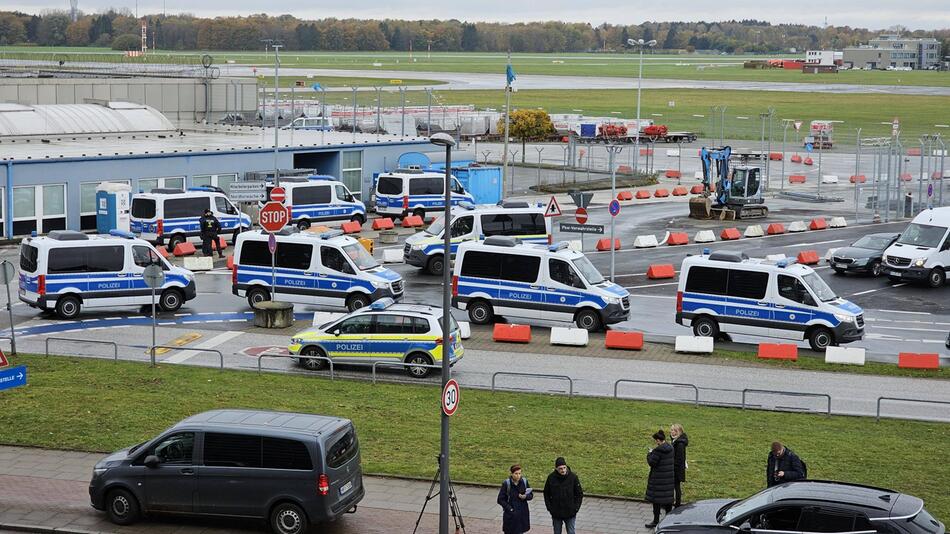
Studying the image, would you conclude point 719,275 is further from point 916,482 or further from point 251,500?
point 251,500

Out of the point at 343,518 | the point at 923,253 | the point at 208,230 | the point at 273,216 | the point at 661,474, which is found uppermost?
the point at 273,216

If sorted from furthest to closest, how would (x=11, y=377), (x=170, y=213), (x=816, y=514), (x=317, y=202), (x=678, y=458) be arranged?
1. (x=317, y=202)
2. (x=170, y=213)
3. (x=11, y=377)
4. (x=678, y=458)
5. (x=816, y=514)

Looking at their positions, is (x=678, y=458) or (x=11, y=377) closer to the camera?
(x=678, y=458)

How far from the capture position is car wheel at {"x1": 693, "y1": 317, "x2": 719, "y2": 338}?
3147 centimetres

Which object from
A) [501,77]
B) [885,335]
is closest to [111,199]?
[885,335]

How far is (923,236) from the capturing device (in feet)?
133

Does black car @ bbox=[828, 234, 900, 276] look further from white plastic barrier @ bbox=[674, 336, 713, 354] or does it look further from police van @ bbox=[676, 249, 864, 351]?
white plastic barrier @ bbox=[674, 336, 713, 354]

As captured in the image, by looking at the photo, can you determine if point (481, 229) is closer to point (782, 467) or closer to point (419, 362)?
point (419, 362)

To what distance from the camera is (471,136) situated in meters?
91.0

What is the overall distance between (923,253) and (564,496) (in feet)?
88.2

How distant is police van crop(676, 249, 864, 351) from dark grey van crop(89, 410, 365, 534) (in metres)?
15.6

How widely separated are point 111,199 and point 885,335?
27393 millimetres

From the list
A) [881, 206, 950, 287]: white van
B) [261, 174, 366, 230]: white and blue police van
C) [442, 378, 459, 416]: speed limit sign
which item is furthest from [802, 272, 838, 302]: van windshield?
[261, 174, 366, 230]: white and blue police van

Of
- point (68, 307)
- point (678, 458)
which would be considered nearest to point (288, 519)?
point (678, 458)
